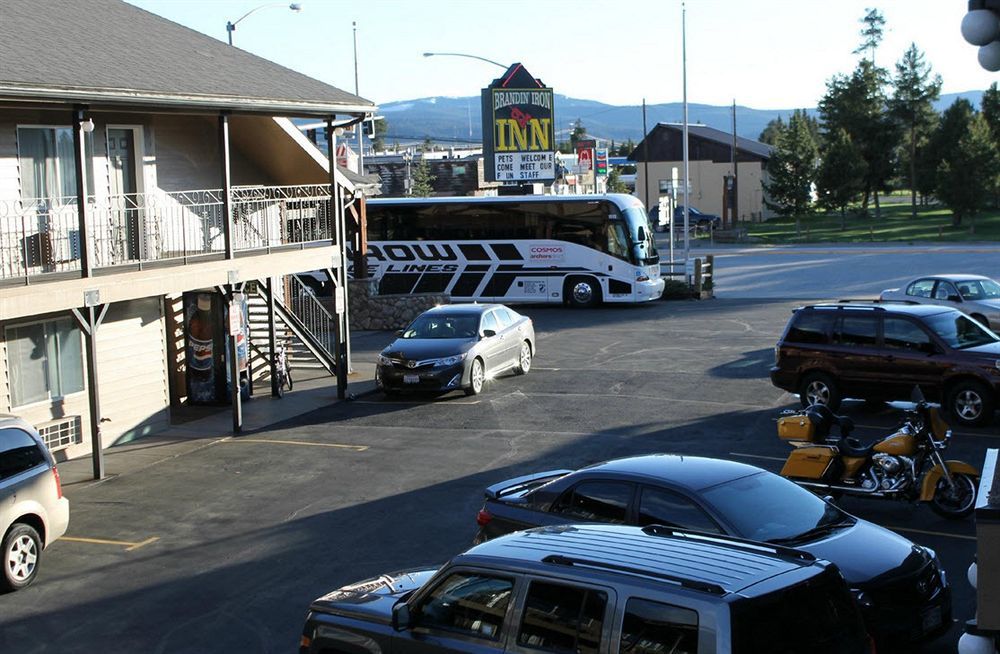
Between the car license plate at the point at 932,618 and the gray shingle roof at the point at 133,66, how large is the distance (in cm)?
1212

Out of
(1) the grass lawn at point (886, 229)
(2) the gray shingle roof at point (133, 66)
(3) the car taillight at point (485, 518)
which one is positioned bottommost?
(3) the car taillight at point (485, 518)

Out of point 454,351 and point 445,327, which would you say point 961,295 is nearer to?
point 445,327

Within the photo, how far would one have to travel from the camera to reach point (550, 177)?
140 ft

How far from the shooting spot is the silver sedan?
26.0 meters

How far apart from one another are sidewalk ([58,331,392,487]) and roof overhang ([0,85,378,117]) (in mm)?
5413

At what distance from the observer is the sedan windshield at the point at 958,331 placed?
17.6 meters

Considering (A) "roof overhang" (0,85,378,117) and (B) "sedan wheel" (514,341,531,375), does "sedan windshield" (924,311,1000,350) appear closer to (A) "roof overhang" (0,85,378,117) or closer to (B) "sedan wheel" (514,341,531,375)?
(B) "sedan wheel" (514,341,531,375)

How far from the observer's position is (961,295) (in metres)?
26.7

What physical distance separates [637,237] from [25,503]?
2593 centimetres

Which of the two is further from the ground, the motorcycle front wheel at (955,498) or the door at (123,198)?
the door at (123,198)

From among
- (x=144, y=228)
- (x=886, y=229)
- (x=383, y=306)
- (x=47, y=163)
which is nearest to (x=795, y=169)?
(x=886, y=229)

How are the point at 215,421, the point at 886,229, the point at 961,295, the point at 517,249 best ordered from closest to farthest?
the point at 215,421 → the point at 961,295 → the point at 517,249 → the point at 886,229

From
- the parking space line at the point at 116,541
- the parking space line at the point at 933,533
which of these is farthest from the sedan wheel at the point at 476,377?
the parking space line at the point at 933,533

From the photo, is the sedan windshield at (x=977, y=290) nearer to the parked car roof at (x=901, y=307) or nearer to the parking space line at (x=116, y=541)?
the parked car roof at (x=901, y=307)
